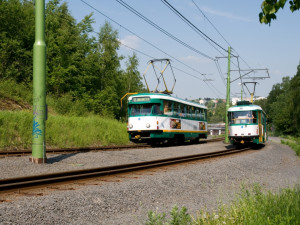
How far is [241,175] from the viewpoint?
11.2 metres

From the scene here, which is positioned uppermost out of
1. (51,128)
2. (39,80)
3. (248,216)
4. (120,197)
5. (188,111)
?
(39,80)

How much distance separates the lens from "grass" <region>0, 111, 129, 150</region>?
1515 cm

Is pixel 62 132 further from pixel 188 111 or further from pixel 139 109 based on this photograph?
pixel 188 111

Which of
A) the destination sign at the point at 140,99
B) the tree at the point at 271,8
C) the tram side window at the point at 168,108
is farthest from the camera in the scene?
the tram side window at the point at 168,108

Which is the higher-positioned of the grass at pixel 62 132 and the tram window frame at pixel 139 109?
the tram window frame at pixel 139 109

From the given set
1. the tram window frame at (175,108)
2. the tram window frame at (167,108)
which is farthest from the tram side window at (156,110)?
the tram window frame at (175,108)

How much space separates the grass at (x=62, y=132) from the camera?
15153 mm

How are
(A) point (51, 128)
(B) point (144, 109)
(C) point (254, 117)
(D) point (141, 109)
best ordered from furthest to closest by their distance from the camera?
1. (C) point (254, 117)
2. (D) point (141, 109)
3. (B) point (144, 109)
4. (A) point (51, 128)

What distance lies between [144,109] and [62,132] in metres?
5.30

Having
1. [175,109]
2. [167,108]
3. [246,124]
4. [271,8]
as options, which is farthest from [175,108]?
[271,8]

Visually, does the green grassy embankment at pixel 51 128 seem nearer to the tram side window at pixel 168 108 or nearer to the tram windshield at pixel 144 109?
the tram windshield at pixel 144 109

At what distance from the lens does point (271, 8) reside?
12.8 feet

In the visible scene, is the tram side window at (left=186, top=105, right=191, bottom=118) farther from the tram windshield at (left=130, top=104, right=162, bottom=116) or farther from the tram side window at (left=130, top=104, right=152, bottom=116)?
the tram side window at (left=130, top=104, right=152, bottom=116)

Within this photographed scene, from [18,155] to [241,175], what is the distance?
7960mm
